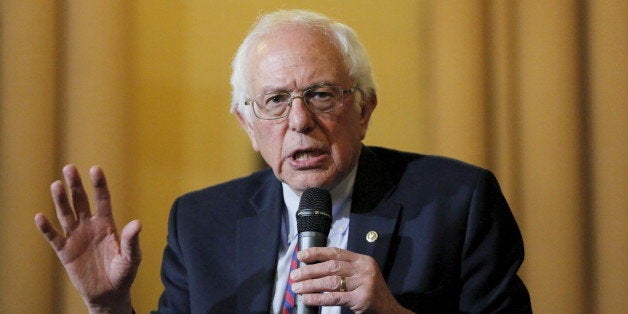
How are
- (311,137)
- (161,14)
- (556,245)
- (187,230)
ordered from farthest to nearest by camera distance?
(161,14), (556,245), (187,230), (311,137)

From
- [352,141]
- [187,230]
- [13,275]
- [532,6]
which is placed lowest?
[13,275]

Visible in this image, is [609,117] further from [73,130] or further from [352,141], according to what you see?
[73,130]

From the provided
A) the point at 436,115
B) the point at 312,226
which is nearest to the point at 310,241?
the point at 312,226

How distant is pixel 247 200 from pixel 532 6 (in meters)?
1.18

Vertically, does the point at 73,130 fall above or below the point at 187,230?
above

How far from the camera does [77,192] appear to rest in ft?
6.16

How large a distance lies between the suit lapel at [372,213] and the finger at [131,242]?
1.95ft

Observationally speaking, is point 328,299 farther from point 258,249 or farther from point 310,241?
point 258,249

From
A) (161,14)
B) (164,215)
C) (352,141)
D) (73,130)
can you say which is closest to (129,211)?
(164,215)

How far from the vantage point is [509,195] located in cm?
259

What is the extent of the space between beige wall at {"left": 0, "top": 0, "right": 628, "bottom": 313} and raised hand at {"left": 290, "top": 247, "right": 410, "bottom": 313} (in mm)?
970

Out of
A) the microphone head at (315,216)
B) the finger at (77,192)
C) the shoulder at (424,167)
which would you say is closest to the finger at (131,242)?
the finger at (77,192)

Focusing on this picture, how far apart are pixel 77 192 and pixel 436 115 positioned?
1273 millimetres

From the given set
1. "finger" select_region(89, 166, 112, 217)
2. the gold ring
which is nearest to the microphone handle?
the gold ring
